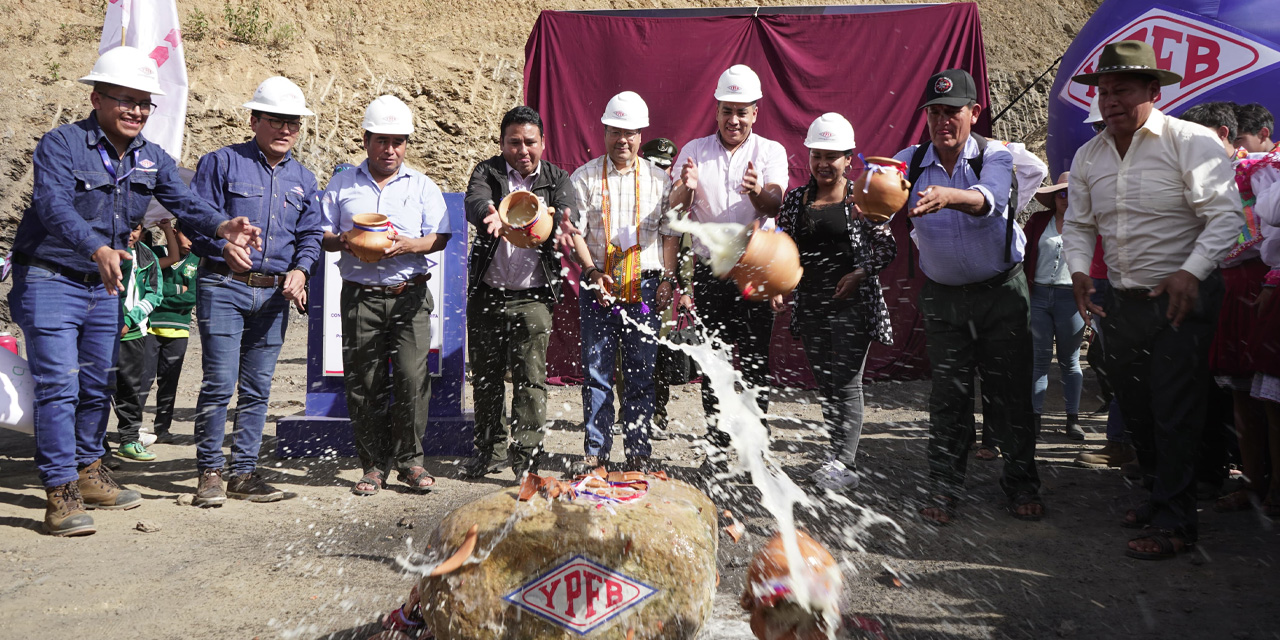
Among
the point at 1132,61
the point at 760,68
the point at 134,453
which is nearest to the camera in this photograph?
the point at 1132,61

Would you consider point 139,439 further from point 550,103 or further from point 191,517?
point 550,103

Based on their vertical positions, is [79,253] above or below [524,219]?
below

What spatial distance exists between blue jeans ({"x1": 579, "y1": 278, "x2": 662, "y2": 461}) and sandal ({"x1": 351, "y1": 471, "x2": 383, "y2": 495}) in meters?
1.16

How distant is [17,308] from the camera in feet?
13.7

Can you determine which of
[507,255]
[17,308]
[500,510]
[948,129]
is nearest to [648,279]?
[507,255]

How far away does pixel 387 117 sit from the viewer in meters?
4.85

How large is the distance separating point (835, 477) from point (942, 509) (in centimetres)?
59

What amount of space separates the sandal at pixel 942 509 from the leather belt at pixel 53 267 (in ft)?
13.3

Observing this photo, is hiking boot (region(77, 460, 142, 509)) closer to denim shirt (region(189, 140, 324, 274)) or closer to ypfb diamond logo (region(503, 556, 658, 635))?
A: denim shirt (region(189, 140, 324, 274))

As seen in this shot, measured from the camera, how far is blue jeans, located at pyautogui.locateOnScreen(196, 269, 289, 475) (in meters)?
4.57

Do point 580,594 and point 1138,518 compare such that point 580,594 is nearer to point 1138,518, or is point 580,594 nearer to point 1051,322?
point 1138,518

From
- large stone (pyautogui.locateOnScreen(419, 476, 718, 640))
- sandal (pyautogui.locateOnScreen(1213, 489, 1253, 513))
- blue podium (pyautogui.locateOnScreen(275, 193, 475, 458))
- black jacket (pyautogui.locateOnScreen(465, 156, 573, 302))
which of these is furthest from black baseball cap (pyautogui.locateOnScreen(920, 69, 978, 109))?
blue podium (pyautogui.locateOnScreen(275, 193, 475, 458))

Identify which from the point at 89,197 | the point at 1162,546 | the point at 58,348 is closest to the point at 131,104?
the point at 89,197

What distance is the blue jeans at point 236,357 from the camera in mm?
4566
